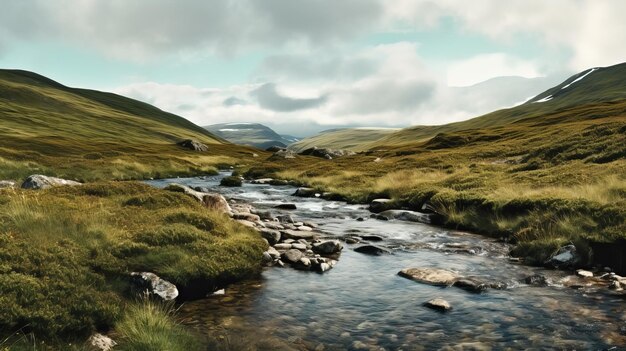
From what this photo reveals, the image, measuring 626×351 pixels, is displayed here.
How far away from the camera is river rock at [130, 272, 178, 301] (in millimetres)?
11781

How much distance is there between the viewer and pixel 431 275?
15.0m

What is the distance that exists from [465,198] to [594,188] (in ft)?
23.3

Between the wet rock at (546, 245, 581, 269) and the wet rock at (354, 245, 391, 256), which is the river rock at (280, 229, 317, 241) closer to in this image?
the wet rock at (354, 245, 391, 256)

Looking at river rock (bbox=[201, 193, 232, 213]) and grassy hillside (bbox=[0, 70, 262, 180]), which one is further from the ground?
grassy hillside (bbox=[0, 70, 262, 180])

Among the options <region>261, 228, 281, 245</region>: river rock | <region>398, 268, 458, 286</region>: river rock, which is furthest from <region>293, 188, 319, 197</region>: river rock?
<region>398, 268, 458, 286</region>: river rock

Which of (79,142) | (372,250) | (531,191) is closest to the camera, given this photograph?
(372,250)

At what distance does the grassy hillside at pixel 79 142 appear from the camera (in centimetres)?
5225

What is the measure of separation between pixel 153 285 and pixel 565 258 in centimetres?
1372

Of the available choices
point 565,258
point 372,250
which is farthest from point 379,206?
point 565,258

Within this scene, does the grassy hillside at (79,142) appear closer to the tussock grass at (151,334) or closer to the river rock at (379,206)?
the river rock at (379,206)

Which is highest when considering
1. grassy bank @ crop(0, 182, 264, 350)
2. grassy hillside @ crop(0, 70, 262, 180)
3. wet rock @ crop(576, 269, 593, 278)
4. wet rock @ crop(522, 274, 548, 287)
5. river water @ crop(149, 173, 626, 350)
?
grassy hillside @ crop(0, 70, 262, 180)

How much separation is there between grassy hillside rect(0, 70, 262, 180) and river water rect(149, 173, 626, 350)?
41140mm

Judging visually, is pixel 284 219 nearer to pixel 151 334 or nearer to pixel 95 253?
pixel 95 253

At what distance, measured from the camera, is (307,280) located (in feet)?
48.5
